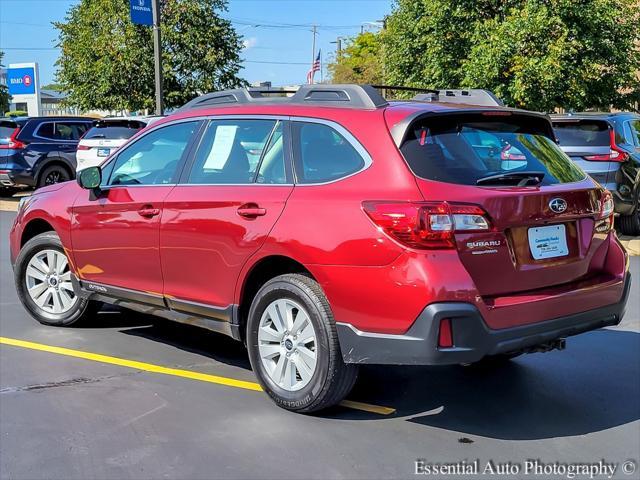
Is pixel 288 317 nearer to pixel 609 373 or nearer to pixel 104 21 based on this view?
pixel 609 373

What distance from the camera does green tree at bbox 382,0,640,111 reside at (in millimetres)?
15781

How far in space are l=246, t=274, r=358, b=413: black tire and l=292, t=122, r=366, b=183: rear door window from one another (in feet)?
1.95

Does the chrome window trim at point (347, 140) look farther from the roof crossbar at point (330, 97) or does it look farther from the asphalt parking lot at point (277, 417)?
the asphalt parking lot at point (277, 417)

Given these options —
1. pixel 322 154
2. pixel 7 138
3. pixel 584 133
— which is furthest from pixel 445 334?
pixel 7 138

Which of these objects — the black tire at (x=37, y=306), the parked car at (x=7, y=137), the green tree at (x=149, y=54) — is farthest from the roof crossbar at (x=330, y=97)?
the green tree at (x=149, y=54)

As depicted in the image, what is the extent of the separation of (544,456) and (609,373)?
5.14 feet

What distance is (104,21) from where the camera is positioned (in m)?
25.4

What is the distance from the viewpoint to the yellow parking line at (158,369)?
14.4 feet

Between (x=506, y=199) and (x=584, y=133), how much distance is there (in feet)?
23.2

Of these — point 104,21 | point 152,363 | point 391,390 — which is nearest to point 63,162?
point 104,21

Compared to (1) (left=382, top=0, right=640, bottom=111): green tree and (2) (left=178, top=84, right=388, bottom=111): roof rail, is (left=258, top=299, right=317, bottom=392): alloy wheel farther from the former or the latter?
(1) (left=382, top=0, right=640, bottom=111): green tree

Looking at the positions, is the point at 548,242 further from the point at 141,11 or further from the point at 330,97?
the point at 141,11

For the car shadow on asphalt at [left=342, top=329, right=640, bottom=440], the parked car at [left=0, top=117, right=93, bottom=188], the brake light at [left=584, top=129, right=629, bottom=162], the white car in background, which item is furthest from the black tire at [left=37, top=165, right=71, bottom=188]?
the car shadow on asphalt at [left=342, top=329, right=640, bottom=440]

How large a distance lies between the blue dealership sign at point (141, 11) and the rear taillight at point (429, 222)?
50.7 feet
